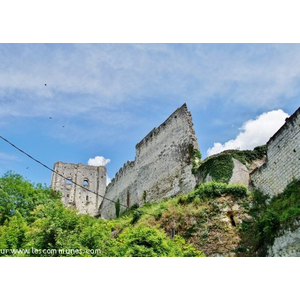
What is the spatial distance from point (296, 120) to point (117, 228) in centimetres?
1024

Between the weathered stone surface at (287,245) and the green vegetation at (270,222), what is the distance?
0.20m

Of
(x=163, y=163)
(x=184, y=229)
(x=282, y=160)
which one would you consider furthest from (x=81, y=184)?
(x=282, y=160)

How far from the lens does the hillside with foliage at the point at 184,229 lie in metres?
9.61

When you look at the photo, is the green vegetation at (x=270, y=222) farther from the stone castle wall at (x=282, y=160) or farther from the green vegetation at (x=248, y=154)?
the green vegetation at (x=248, y=154)

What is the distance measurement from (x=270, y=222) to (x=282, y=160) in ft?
10.8

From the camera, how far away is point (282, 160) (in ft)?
41.5

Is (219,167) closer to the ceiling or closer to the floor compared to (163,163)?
closer to the floor

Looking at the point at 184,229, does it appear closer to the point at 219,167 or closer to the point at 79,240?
the point at 219,167

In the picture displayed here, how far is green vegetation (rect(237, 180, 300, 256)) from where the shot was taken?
9.84m

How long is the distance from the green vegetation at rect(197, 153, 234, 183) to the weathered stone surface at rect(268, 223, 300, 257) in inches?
240

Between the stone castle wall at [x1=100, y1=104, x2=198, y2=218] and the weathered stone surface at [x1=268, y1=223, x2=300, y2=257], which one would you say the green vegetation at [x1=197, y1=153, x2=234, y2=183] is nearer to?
the stone castle wall at [x1=100, y1=104, x2=198, y2=218]

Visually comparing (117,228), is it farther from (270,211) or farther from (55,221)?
(270,211)

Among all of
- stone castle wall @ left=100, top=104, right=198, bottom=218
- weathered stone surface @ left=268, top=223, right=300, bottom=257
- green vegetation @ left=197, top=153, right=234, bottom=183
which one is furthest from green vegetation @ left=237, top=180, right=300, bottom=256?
stone castle wall @ left=100, top=104, right=198, bottom=218

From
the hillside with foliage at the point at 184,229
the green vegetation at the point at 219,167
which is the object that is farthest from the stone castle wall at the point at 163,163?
the hillside with foliage at the point at 184,229
